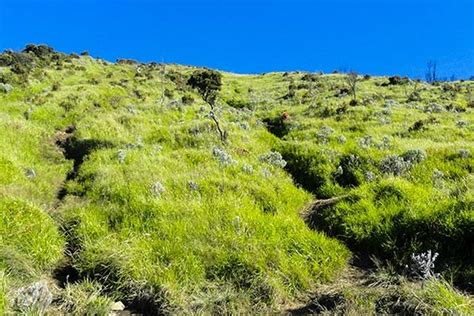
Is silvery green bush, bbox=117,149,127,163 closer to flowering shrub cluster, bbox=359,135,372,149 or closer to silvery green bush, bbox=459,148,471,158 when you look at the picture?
flowering shrub cluster, bbox=359,135,372,149

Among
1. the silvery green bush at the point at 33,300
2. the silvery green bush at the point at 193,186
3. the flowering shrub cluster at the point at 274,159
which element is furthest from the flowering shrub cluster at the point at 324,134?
the silvery green bush at the point at 33,300

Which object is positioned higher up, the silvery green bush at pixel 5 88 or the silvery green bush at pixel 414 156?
the silvery green bush at pixel 5 88

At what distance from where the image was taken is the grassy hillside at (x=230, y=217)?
26.0 ft

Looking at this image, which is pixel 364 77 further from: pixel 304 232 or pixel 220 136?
pixel 304 232

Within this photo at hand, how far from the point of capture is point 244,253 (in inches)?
348

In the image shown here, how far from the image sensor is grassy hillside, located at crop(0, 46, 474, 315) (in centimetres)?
792

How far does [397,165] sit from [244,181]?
4457 millimetres

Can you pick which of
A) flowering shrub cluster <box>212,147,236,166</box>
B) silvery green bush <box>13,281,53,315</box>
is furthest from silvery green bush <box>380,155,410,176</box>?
silvery green bush <box>13,281,53,315</box>

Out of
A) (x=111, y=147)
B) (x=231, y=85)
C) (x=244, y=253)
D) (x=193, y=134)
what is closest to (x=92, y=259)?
(x=244, y=253)

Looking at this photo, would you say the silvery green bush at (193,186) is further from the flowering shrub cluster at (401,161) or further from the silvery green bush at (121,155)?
the flowering shrub cluster at (401,161)

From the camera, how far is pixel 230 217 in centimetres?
1027

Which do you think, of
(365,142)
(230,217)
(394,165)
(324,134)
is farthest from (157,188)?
(324,134)

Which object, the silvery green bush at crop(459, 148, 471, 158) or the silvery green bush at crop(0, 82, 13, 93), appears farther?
the silvery green bush at crop(0, 82, 13, 93)

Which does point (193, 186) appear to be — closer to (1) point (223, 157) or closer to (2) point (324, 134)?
(1) point (223, 157)
